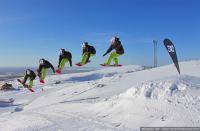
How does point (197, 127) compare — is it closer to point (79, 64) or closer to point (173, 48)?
point (173, 48)

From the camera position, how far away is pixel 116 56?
18.5 metres

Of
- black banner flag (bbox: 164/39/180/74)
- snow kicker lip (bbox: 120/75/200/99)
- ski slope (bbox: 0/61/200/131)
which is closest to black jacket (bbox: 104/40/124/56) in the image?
black banner flag (bbox: 164/39/180/74)

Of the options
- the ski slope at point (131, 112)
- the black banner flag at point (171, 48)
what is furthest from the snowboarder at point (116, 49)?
the ski slope at point (131, 112)

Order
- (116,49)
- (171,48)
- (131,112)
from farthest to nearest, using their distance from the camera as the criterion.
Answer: (131,112)
(116,49)
(171,48)

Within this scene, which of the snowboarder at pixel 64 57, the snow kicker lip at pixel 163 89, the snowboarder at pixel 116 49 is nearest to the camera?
the snowboarder at pixel 116 49

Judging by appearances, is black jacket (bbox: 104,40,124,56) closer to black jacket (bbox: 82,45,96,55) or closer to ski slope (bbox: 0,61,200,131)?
black jacket (bbox: 82,45,96,55)

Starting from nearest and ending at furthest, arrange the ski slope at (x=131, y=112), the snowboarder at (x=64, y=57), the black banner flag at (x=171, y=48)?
the black banner flag at (x=171, y=48)
the snowboarder at (x=64, y=57)
the ski slope at (x=131, y=112)

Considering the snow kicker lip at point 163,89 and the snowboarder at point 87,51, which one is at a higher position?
the snowboarder at point 87,51

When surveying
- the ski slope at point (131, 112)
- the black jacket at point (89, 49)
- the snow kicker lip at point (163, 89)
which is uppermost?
the black jacket at point (89, 49)

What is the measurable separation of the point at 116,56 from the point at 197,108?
6.90 meters

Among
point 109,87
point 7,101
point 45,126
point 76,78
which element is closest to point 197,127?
point 45,126

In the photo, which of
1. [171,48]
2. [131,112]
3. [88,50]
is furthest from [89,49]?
[131,112]

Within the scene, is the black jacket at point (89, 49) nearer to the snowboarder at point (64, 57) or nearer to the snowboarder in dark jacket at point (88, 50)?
the snowboarder in dark jacket at point (88, 50)

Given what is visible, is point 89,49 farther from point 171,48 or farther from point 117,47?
point 171,48
